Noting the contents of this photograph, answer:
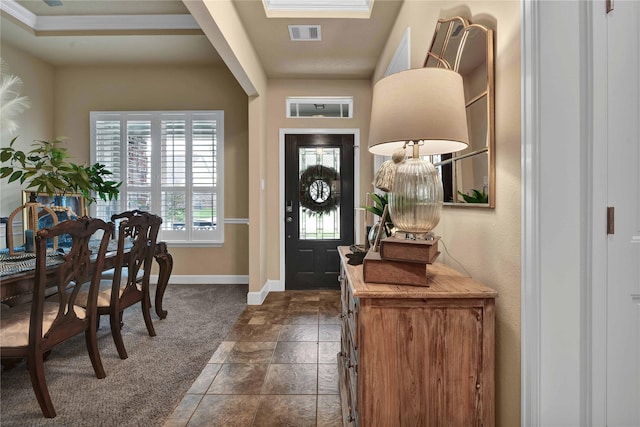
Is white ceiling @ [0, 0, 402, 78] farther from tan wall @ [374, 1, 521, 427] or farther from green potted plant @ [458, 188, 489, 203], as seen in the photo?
green potted plant @ [458, 188, 489, 203]

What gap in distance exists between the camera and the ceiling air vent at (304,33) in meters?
2.89

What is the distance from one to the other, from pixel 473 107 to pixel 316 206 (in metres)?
2.91

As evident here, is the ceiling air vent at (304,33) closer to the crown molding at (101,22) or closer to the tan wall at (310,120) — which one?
the tan wall at (310,120)

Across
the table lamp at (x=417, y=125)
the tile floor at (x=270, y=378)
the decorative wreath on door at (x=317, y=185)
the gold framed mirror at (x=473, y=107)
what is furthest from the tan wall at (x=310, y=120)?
the table lamp at (x=417, y=125)

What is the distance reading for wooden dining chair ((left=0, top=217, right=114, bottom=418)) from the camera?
5.39ft

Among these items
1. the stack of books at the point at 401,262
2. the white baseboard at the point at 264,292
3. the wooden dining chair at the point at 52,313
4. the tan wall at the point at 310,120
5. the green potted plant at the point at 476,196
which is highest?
the tan wall at the point at 310,120

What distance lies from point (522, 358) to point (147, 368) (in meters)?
2.29

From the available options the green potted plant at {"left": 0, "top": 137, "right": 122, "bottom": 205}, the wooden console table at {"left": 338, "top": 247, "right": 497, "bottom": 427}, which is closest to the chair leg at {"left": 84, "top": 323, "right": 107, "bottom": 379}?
the green potted plant at {"left": 0, "top": 137, "right": 122, "bottom": 205}

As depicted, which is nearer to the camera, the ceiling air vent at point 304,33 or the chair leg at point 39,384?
the chair leg at point 39,384

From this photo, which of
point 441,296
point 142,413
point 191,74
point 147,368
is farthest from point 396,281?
point 191,74

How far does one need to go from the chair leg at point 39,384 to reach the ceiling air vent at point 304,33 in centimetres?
305

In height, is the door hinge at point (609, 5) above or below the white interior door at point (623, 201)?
above

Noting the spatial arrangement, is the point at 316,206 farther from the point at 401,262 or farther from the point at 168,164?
the point at 401,262

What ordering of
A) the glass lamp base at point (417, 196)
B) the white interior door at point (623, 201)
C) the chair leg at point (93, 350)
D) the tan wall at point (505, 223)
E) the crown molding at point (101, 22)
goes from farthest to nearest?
the crown molding at point (101, 22) < the chair leg at point (93, 350) < the glass lamp base at point (417, 196) < the tan wall at point (505, 223) < the white interior door at point (623, 201)
